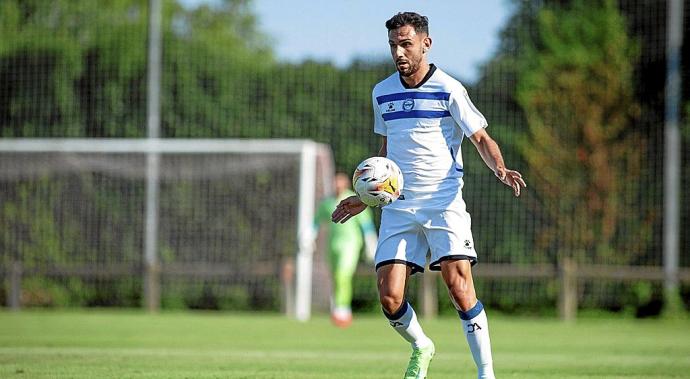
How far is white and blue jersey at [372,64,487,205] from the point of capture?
335 inches

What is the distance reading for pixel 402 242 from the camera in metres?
8.52

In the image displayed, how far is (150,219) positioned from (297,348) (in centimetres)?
1087

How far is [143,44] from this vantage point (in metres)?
26.1

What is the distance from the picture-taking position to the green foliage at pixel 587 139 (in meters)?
23.8

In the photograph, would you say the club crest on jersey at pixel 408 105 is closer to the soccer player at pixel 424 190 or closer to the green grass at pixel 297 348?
the soccer player at pixel 424 190

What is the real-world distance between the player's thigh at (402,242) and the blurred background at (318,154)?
14.9 meters

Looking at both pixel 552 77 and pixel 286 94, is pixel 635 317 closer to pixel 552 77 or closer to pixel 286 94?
pixel 552 77

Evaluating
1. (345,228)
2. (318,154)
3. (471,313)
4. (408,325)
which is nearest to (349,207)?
(408,325)

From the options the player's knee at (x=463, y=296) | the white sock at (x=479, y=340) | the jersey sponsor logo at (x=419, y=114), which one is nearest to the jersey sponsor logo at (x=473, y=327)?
the white sock at (x=479, y=340)

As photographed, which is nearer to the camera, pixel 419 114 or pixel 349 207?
pixel 419 114

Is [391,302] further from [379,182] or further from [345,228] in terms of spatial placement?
[345,228]

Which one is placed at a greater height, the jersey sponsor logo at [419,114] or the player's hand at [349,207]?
the jersey sponsor logo at [419,114]

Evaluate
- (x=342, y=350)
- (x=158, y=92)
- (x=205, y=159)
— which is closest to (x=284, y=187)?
(x=205, y=159)

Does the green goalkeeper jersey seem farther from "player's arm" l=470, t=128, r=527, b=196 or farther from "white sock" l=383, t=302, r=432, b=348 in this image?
"player's arm" l=470, t=128, r=527, b=196
